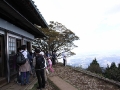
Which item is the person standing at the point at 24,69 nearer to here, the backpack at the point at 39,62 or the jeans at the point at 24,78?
the jeans at the point at 24,78

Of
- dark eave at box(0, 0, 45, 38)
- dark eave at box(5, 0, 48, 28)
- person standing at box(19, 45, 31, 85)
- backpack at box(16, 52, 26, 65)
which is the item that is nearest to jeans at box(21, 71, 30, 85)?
person standing at box(19, 45, 31, 85)

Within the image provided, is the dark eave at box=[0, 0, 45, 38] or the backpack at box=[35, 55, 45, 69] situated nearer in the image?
the dark eave at box=[0, 0, 45, 38]

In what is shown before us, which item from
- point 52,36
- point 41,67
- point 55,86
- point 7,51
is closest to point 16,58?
point 7,51

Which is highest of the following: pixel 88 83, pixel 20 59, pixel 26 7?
pixel 26 7

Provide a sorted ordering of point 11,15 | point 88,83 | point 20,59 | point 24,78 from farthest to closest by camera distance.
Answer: point 88,83
point 24,78
point 20,59
point 11,15

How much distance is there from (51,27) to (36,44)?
3.03m

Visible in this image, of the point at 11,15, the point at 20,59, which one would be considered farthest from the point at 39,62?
the point at 11,15

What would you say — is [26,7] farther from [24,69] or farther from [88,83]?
[88,83]

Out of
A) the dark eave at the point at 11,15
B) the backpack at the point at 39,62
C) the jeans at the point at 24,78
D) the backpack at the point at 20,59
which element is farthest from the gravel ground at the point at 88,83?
the dark eave at the point at 11,15

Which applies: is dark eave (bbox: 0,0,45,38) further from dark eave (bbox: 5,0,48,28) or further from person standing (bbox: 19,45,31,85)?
person standing (bbox: 19,45,31,85)

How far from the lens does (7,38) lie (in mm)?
7133

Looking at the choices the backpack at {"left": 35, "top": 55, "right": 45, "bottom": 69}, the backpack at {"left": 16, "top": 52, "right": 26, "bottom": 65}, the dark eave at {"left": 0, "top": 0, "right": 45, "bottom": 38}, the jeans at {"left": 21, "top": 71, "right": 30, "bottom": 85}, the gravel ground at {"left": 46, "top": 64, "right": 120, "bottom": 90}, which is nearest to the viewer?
the dark eave at {"left": 0, "top": 0, "right": 45, "bottom": 38}

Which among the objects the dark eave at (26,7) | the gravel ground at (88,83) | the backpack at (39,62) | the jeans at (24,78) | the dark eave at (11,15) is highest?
the dark eave at (26,7)

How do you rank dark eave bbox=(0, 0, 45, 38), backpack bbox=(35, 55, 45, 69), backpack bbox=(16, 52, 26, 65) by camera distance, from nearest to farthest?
dark eave bbox=(0, 0, 45, 38) → backpack bbox=(35, 55, 45, 69) → backpack bbox=(16, 52, 26, 65)
